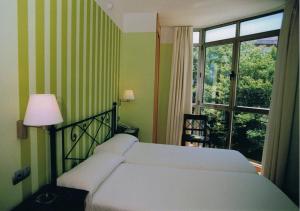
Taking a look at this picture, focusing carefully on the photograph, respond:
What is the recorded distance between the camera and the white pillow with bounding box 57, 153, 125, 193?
147 cm

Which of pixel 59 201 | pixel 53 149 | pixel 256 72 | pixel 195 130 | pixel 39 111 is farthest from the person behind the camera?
pixel 195 130

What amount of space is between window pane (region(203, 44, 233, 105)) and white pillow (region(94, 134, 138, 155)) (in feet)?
7.24

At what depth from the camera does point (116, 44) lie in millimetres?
3146

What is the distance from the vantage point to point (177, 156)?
91.4 inches

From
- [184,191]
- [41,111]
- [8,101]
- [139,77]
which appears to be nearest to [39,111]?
[41,111]

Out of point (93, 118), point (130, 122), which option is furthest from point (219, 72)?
point (93, 118)

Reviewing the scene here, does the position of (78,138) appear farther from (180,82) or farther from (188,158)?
(180,82)

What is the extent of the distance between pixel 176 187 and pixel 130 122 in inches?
80.9

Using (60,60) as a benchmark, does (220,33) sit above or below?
above

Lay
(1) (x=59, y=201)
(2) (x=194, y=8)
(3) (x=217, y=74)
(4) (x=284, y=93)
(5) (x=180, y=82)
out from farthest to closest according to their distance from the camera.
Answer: (5) (x=180, y=82), (3) (x=217, y=74), (2) (x=194, y=8), (4) (x=284, y=93), (1) (x=59, y=201)

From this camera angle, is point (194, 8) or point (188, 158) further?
point (194, 8)

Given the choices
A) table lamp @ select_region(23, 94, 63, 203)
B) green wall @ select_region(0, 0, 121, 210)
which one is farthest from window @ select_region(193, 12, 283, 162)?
table lamp @ select_region(23, 94, 63, 203)

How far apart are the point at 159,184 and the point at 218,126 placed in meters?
2.69

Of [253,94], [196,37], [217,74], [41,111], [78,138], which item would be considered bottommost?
[78,138]
